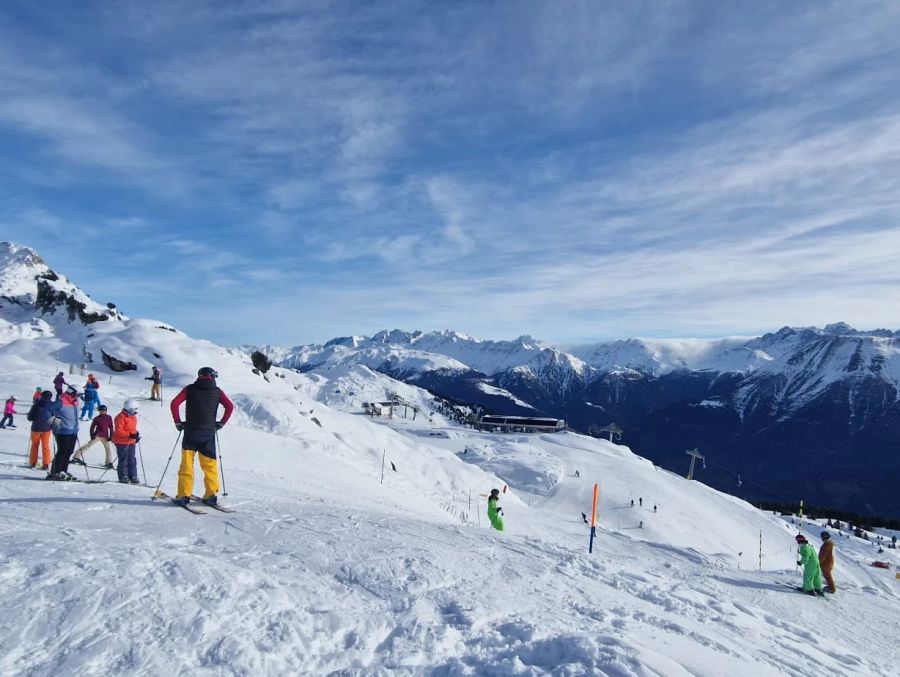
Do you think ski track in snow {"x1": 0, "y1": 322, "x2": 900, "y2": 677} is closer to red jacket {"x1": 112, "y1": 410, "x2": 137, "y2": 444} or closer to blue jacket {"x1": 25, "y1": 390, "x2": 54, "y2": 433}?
blue jacket {"x1": 25, "y1": 390, "x2": 54, "y2": 433}

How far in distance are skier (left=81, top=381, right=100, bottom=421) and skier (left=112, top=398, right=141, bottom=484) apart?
13.0 meters

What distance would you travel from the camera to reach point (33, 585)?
20.0 ft

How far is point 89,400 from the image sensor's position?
2419 cm

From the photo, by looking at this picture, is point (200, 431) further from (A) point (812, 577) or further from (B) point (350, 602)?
(A) point (812, 577)

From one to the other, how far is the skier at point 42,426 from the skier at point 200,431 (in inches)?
227

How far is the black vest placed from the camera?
34.0 ft

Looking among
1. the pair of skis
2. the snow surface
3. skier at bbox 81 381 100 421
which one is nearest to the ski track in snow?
the snow surface

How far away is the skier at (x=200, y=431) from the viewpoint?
1030cm

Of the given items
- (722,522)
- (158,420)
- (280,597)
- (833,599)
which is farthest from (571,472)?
(280,597)

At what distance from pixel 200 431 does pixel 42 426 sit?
6521mm

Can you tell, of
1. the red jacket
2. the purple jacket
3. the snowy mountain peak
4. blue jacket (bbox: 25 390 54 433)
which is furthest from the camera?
the snowy mountain peak

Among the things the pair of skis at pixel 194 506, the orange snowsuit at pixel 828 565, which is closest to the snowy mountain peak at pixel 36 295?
the pair of skis at pixel 194 506

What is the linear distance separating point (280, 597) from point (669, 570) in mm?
9870

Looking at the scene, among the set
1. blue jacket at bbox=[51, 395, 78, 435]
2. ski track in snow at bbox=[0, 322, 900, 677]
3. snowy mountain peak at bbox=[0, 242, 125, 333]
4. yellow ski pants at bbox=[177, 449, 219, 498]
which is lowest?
ski track in snow at bbox=[0, 322, 900, 677]
